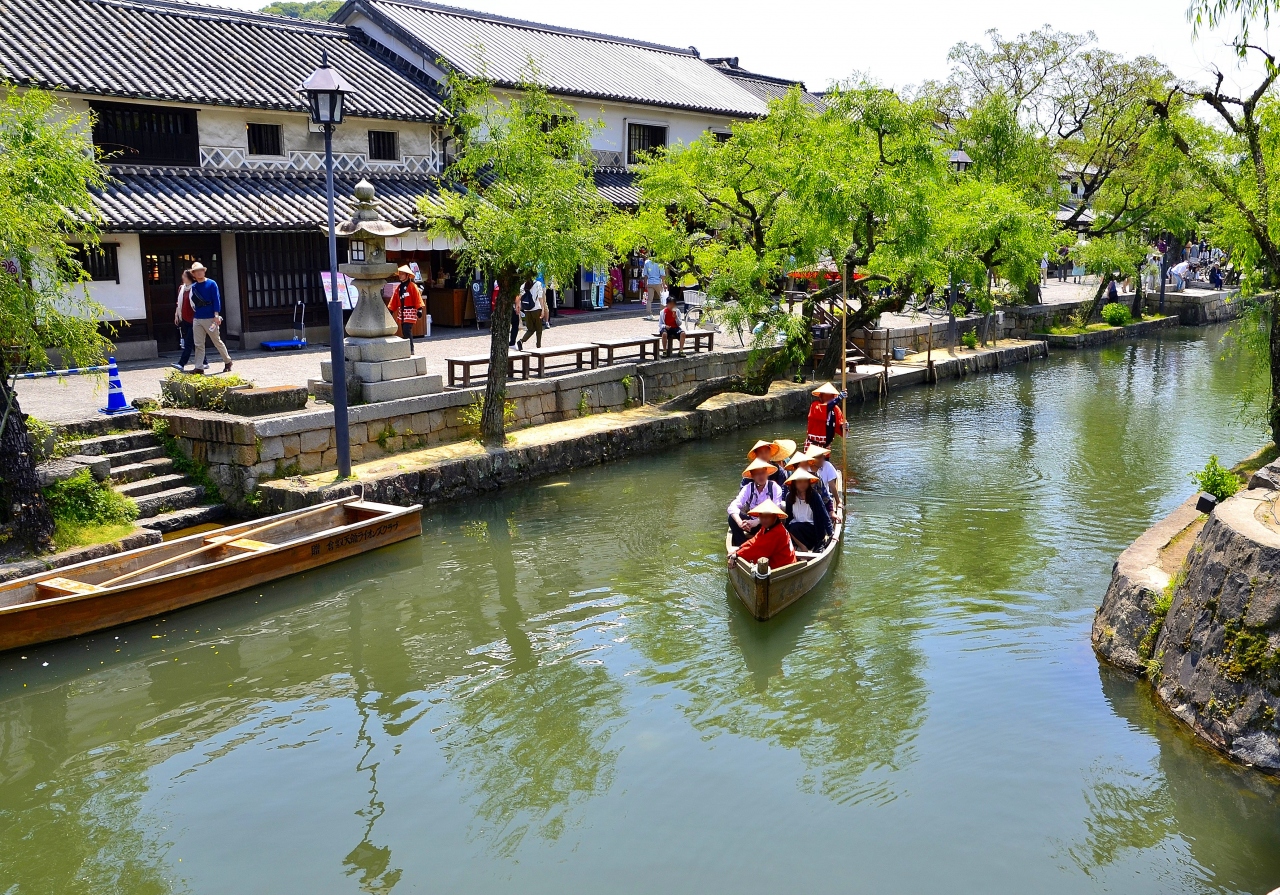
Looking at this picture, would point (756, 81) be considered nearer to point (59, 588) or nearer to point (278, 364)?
point (278, 364)

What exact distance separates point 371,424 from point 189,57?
455 inches

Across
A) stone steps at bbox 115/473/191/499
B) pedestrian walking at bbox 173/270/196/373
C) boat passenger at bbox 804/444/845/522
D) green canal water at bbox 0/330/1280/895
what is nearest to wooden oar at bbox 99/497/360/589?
green canal water at bbox 0/330/1280/895

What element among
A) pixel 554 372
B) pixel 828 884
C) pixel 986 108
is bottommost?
pixel 828 884

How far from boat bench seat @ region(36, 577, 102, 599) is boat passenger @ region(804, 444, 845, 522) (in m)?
7.76

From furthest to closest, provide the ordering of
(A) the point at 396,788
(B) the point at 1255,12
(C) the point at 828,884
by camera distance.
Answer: (B) the point at 1255,12, (A) the point at 396,788, (C) the point at 828,884

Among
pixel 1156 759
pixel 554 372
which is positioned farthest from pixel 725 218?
pixel 1156 759

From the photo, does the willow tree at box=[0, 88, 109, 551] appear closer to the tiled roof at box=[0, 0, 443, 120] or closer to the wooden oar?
the wooden oar

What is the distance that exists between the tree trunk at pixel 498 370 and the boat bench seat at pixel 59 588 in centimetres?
717

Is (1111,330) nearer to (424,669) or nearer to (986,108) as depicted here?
(986,108)

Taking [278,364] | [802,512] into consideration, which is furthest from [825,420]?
[278,364]

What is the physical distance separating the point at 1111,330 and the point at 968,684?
28829 millimetres

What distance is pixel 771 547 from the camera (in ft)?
37.0

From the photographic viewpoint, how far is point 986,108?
28.5 meters

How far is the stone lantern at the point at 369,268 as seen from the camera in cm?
1591
